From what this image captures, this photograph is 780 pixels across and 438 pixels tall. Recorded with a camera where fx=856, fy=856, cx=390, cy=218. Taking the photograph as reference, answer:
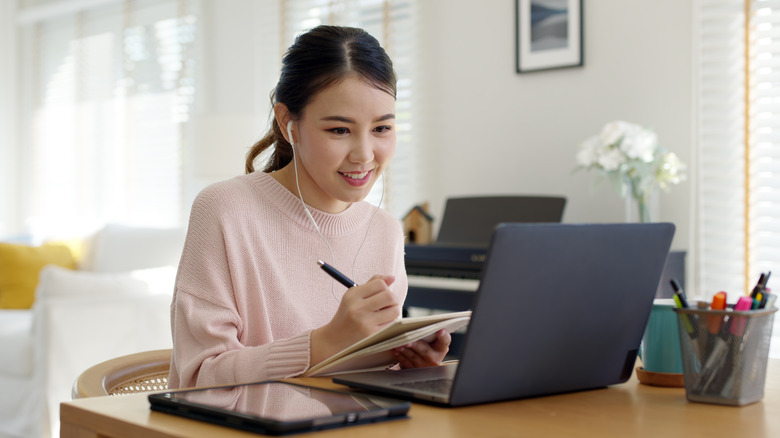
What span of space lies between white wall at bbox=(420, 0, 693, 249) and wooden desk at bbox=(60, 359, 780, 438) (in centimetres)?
235

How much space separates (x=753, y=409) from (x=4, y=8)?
6506 mm

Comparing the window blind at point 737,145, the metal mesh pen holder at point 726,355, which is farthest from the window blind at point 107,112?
the metal mesh pen holder at point 726,355

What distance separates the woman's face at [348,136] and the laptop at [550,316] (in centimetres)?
39

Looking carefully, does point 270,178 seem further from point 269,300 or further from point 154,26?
point 154,26

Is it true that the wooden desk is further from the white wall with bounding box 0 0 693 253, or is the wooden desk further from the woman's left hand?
the white wall with bounding box 0 0 693 253

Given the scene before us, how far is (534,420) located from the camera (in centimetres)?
85

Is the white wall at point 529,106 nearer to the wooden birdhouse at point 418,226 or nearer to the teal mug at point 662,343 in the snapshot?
the wooden birdhouse at point 418,226

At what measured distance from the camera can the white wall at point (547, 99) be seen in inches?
126

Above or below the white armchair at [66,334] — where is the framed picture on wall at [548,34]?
above

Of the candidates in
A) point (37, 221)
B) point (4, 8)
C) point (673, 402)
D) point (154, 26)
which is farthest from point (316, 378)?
point (4, 8)

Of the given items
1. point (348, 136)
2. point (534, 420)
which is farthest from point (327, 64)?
point (534, 420)

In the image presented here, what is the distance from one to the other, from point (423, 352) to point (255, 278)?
1.11 ft

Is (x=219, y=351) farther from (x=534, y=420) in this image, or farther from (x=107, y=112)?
(x=107, y=112)

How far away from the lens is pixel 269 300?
1394 mm
